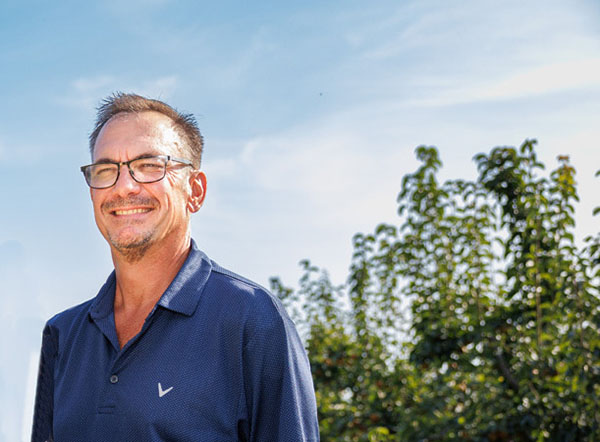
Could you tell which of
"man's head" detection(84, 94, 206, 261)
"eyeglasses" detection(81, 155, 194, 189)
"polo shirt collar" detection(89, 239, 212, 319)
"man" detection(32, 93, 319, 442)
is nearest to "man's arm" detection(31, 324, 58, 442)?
"man" detection(32, 93, 319, 442)

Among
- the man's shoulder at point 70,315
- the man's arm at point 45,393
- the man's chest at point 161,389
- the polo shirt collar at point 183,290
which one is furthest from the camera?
the man's shoulder at point 70,315

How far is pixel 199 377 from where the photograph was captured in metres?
1.44

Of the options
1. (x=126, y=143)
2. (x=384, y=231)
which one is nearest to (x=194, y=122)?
(x=126, y=143)

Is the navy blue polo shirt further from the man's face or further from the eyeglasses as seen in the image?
the eyeglasses

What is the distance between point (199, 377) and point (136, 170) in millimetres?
484

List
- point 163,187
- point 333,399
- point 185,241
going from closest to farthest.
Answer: point 163,187 < point 185,241 < point 333,399

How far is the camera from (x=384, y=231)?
5164 mm

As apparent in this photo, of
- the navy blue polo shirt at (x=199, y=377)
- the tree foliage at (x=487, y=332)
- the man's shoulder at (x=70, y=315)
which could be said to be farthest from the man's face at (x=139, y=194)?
the tree foliage at (x=487, y=332)

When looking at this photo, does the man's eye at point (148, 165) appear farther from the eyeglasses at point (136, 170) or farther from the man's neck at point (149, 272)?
the man's neck at point (149, 272)

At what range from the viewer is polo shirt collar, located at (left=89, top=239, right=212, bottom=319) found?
1.54 meters

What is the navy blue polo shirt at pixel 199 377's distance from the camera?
4.65ft

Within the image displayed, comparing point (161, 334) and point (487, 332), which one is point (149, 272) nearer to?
point (161, 334)

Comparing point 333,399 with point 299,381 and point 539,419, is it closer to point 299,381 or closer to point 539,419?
point 539,419

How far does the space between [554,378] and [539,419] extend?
0.27m
